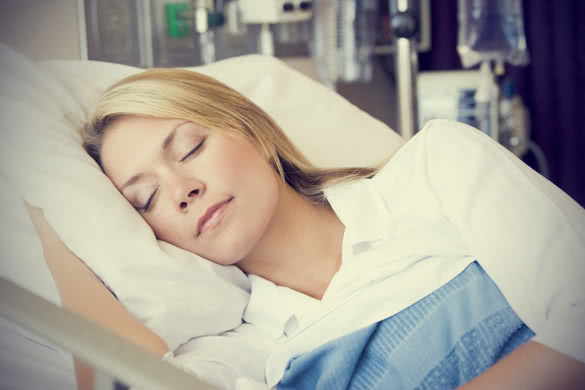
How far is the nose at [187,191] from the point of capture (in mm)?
805

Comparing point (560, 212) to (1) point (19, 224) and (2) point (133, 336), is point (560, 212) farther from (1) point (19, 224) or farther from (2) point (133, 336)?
(1) point (19, 224)

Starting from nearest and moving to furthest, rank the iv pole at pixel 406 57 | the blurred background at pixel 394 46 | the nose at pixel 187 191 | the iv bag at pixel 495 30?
the nose at pixel 187 191, the blurred background at pixel 394 46, the iv pole at pixel 406 57, the iv bag at pixel 495 30

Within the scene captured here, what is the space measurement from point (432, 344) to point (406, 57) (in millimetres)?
1251

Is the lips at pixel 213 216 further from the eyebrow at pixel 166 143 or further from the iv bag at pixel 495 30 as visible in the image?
the iv bag at pixel 495 30

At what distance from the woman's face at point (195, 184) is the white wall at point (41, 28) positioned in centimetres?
48

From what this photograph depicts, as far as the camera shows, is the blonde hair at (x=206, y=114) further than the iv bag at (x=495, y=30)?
No

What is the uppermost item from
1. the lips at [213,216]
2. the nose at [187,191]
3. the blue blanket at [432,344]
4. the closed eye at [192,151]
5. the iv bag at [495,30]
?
the iv bag at [495,30]

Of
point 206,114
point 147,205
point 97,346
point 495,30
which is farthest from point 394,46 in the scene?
point 97,346

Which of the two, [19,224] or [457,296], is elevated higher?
[19,224]

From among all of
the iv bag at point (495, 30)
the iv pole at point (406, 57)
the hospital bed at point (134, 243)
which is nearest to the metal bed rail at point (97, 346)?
the hospital bed at point (134, 243)

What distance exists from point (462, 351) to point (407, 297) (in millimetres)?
93

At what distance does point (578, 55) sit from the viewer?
8.69ft

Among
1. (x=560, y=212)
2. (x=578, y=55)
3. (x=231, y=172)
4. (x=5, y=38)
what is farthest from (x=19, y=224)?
(x=578, y=55)

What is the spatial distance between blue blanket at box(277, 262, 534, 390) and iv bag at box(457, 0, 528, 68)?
4.90ft
